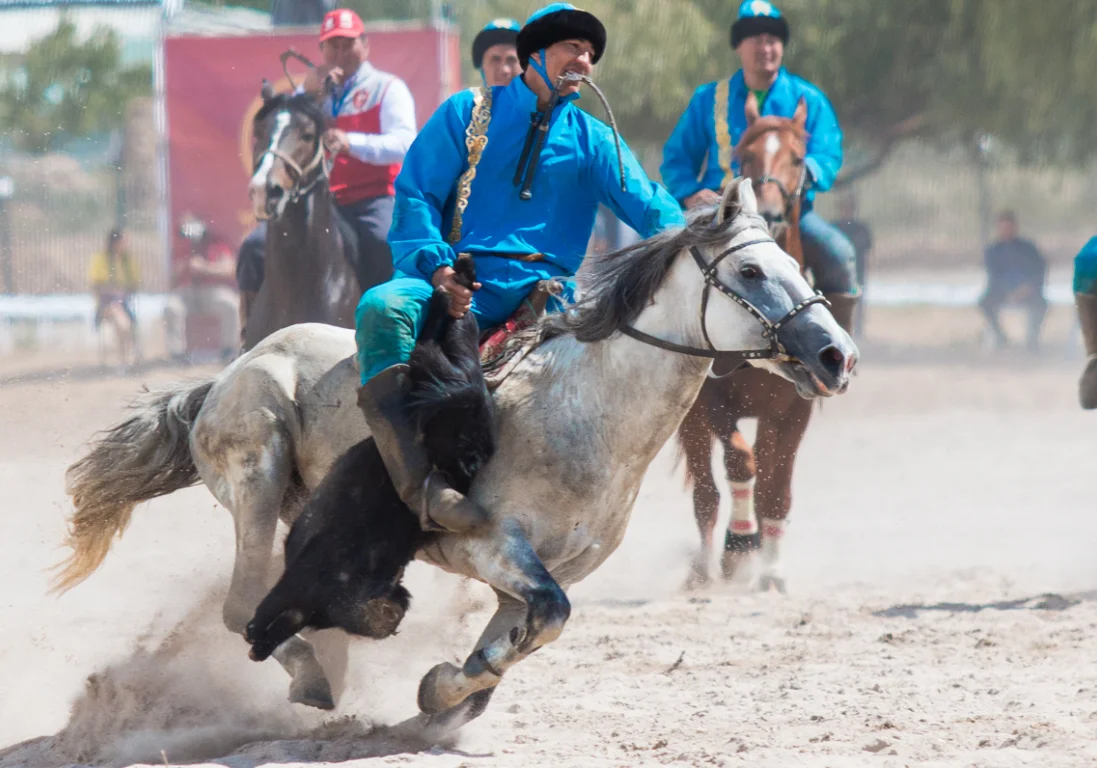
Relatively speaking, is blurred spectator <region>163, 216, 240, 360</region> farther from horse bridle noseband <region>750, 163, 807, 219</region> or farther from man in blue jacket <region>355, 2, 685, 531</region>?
man in blue jacket <region>355, 2, 685, 531</region>

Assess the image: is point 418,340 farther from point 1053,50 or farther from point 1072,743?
point 1053,50

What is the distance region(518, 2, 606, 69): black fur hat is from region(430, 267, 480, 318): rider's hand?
762 millimetres

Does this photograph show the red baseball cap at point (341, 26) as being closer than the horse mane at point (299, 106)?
No

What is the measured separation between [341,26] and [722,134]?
6.88ft

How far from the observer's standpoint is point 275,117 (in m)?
7.55

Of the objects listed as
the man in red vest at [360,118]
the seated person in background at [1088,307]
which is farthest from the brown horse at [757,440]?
the man in red vest at [360,118]

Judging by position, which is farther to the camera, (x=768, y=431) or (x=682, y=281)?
(x=768, y=431)

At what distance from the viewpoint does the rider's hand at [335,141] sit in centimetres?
747

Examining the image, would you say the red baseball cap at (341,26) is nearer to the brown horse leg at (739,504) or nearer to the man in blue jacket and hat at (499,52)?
the man in blue jacket and hat at (499,52)

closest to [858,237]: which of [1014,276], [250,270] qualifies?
[1014,276]

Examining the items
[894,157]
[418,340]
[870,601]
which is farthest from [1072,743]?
[894,157]

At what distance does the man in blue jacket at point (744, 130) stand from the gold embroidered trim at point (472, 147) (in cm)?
284

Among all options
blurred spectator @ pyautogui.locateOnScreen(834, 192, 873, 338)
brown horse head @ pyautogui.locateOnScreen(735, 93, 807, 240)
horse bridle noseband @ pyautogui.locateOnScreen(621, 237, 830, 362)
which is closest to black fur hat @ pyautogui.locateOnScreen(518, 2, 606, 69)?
horse bridle noseband @ pyautogui.locateOnScreen(621, 237, 830, 362)

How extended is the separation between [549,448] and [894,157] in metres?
18.5
